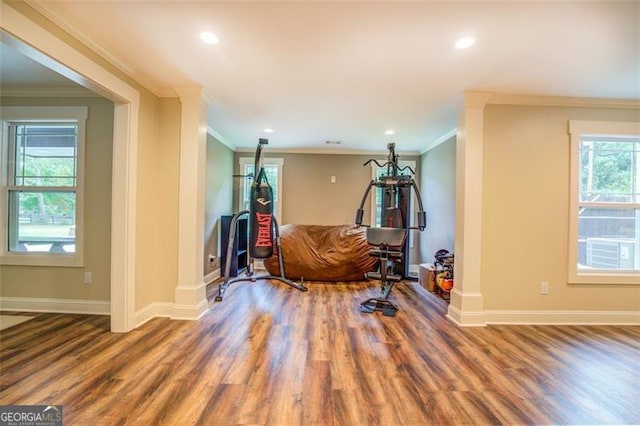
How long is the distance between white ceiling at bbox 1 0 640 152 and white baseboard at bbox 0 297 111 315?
2.36 meters

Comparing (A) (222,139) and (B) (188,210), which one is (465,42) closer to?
(B) (188,210)

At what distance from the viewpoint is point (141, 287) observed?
9.17 feet

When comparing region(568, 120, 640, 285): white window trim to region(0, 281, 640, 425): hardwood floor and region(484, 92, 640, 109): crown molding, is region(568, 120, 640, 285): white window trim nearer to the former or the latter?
region(484, 92, 640, 109): crown molding

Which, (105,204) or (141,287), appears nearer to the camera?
(141,287)

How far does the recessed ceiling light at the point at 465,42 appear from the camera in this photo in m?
1.96

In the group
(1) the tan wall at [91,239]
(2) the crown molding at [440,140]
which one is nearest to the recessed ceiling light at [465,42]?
(2) the crown molding at [440,140]

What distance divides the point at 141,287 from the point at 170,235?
0.58 m

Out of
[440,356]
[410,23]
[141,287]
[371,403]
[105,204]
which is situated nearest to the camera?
[371,403]

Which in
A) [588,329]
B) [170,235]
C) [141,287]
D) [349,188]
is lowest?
[588,329]

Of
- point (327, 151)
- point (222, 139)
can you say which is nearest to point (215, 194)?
point (222, 139)

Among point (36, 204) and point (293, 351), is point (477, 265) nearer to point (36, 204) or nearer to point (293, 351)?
point (293, 351)

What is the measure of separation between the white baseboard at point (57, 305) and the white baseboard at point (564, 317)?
13.9 feet

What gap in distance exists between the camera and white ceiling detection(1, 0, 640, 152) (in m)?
1.73

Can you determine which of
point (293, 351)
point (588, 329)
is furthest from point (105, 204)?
point (588, 329)
